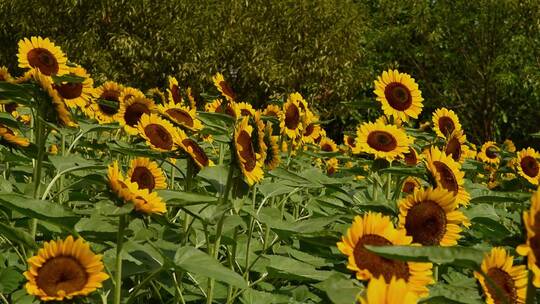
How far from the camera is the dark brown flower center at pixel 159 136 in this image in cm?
233

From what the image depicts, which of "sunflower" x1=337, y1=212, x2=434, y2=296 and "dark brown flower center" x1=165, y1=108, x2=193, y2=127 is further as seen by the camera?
"dark brown flower center" x1=165, y1=108, x2=193, y2=127

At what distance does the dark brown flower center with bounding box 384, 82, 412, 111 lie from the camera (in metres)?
3.25

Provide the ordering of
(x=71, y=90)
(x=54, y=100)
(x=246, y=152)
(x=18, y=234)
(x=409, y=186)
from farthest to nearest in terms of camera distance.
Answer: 1. (x=409, y=186)
2. (x=71, y=90)
3. (x=54, y=100)
4. (x=246, y=152)
5. (x=18, y=234)

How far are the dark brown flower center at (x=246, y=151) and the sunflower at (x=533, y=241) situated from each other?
34.7 inches

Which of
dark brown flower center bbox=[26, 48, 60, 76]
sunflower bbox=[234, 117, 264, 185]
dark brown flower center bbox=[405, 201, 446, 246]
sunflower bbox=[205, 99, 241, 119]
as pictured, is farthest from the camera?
sunflower bbox=[205, 99, 241, 119]

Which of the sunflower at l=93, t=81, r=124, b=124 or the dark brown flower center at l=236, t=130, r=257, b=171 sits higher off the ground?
the sunflower at l=93, t=81, r=124, b=124

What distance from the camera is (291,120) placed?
3641 millimetres

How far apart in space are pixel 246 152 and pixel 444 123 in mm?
2067

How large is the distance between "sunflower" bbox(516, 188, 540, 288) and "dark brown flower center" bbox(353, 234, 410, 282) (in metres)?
0.38

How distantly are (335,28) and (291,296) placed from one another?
42.7ft

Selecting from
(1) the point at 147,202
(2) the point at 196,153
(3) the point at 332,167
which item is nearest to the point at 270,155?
(2) the point at 196,153

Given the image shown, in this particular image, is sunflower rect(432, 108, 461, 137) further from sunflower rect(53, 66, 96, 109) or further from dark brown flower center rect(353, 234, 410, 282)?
dark brown flower center rect(353, 234, 410, 282)

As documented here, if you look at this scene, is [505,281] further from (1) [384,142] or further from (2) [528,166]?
(2) [528,166]

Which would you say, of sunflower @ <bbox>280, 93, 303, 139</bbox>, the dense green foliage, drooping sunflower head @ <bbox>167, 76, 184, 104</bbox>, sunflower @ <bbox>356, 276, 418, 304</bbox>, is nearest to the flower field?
sunflower @ <bbox>356, 276, 418, 304</bbox>
